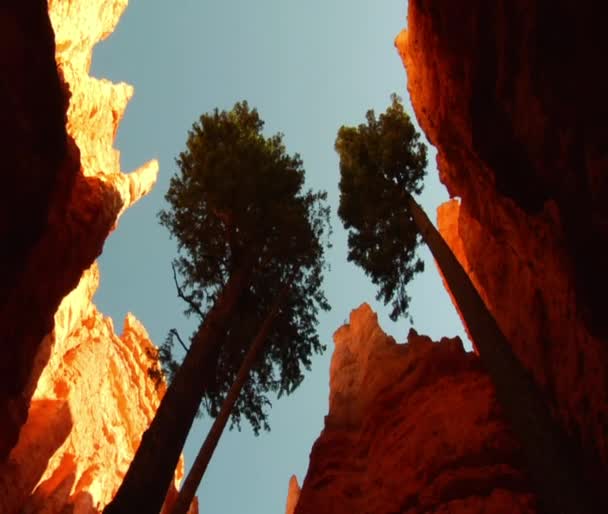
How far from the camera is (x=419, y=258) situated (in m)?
17.8

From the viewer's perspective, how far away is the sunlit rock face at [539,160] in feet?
26.7

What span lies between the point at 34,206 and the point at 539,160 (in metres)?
7.96

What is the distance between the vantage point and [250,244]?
16.8m

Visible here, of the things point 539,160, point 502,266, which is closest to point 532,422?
point 539,160

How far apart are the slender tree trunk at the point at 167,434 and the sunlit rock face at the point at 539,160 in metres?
6.62

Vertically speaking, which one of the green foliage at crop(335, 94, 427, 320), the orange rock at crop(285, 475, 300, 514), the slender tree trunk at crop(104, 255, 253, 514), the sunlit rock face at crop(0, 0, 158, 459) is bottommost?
the slender tree trunk at crop(104, 255, 253, 514)

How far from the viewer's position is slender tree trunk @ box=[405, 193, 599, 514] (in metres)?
7.18

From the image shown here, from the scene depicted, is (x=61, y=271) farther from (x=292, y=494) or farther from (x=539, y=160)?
(x=292, y=494)

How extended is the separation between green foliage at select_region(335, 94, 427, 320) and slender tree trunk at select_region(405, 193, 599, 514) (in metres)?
5.70

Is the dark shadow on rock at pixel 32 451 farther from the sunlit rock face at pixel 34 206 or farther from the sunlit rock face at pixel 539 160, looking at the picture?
the sunlit rock face at pixel 539 160

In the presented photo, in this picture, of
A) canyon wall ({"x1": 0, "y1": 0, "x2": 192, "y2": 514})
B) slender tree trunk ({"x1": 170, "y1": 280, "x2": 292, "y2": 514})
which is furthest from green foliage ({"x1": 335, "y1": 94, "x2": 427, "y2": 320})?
canyon wall ({"x1": 0, "y1": 0, "x2": 192, "y2": 514})

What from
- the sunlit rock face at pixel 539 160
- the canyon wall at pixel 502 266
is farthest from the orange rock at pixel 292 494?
the sunlit rock face at pixel 539 160

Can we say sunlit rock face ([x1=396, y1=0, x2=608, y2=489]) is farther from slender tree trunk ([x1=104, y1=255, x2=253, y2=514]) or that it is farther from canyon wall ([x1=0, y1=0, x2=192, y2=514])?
canyon wall ([x1=0, y1=0, x2=192, y2=514])

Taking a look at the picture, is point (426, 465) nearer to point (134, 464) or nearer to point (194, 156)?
point (134, 464)
